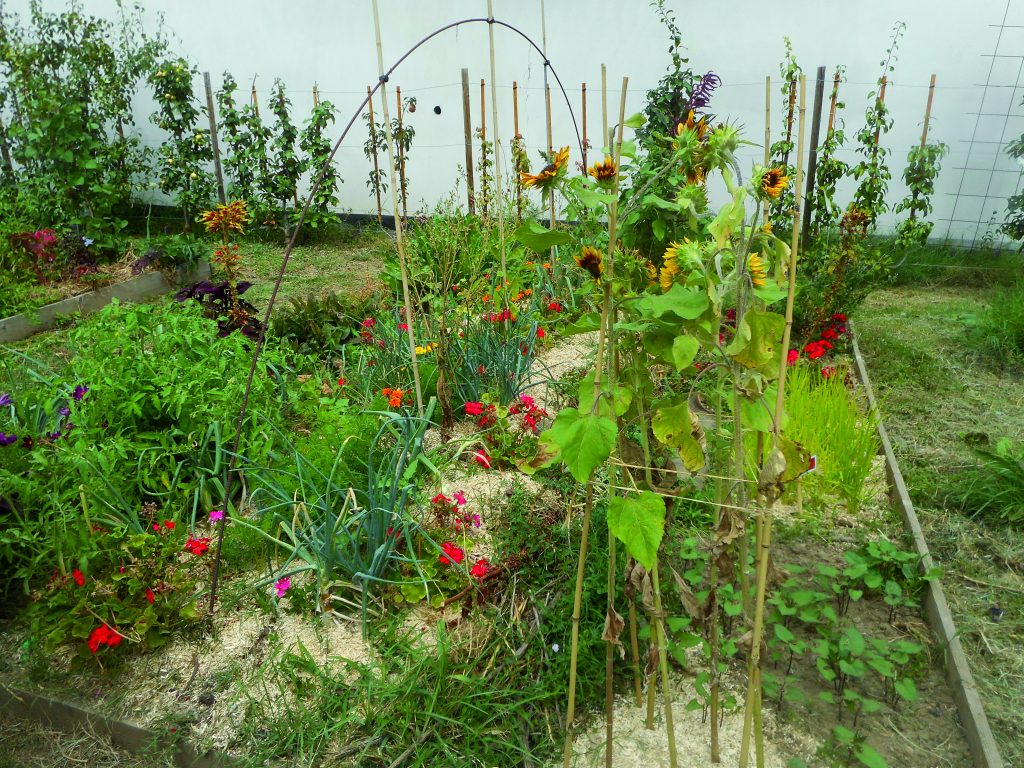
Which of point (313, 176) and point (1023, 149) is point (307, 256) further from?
point (1023, 149)

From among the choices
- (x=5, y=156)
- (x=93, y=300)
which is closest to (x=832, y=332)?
(x=93, y=300)

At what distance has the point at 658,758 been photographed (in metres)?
1.82

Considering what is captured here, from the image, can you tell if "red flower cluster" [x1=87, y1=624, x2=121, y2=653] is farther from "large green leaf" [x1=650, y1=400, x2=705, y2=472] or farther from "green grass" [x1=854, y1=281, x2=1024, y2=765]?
"green grass" [x1=854, y1=281, x2=1024, y2=765]

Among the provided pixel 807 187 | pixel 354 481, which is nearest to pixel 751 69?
pixel 807 187

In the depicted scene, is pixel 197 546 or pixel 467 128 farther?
pixel 467 128

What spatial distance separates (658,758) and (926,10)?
5.72 metres

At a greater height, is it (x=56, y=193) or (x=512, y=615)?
(x=56, y=193)

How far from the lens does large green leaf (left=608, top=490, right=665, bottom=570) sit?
127 cm

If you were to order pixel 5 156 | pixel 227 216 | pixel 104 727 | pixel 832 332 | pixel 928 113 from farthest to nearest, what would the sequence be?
pixel 5 156 → pixel 928 113 → pixel 832 332 → pixel 227 216 → pixel 104 727

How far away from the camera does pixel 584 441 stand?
1.27 meters

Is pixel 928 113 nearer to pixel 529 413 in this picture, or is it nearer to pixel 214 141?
pixel 529 413

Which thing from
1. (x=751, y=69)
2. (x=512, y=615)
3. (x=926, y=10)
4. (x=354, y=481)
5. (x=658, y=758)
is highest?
(x=926, y=10)

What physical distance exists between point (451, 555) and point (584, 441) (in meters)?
1.07

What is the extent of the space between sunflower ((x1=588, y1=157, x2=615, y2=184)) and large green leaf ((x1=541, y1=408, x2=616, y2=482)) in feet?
1.54
